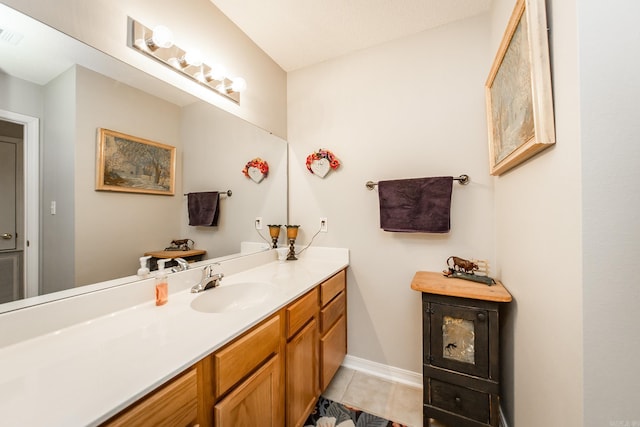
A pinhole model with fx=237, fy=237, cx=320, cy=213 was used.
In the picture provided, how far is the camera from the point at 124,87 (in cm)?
105

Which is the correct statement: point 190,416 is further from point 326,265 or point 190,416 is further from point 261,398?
point 326,265

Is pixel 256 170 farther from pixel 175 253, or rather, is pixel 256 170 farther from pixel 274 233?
pixel 175 253

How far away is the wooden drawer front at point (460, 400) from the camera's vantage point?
1.21 metres

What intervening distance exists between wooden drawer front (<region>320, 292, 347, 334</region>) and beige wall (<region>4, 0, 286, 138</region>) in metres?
1.42

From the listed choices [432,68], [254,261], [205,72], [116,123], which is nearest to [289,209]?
[254,261]

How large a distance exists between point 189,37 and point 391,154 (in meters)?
1.43

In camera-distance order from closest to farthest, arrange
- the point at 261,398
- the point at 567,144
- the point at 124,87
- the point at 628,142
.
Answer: the point at 628,142 → the point at 567,144 → the point at 261,398 → the point at 124,87

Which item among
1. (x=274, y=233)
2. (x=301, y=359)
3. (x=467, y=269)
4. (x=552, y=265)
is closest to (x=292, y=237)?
(x=274, y=233)

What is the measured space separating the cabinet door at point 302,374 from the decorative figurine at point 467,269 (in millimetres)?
904

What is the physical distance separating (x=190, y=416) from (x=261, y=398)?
1.10ft

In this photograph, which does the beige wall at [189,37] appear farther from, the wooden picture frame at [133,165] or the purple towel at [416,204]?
the purple towel at [416,204]

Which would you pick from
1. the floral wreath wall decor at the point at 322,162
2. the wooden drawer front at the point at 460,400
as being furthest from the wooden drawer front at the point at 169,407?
the floral wreath wall decor at the point at 322,162

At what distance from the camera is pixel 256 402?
919 mm

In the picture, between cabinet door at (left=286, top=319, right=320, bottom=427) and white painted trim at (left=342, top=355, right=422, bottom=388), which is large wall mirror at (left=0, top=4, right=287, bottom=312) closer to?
cabinet door at (left=286, top=319, right=320, bottom=427)
